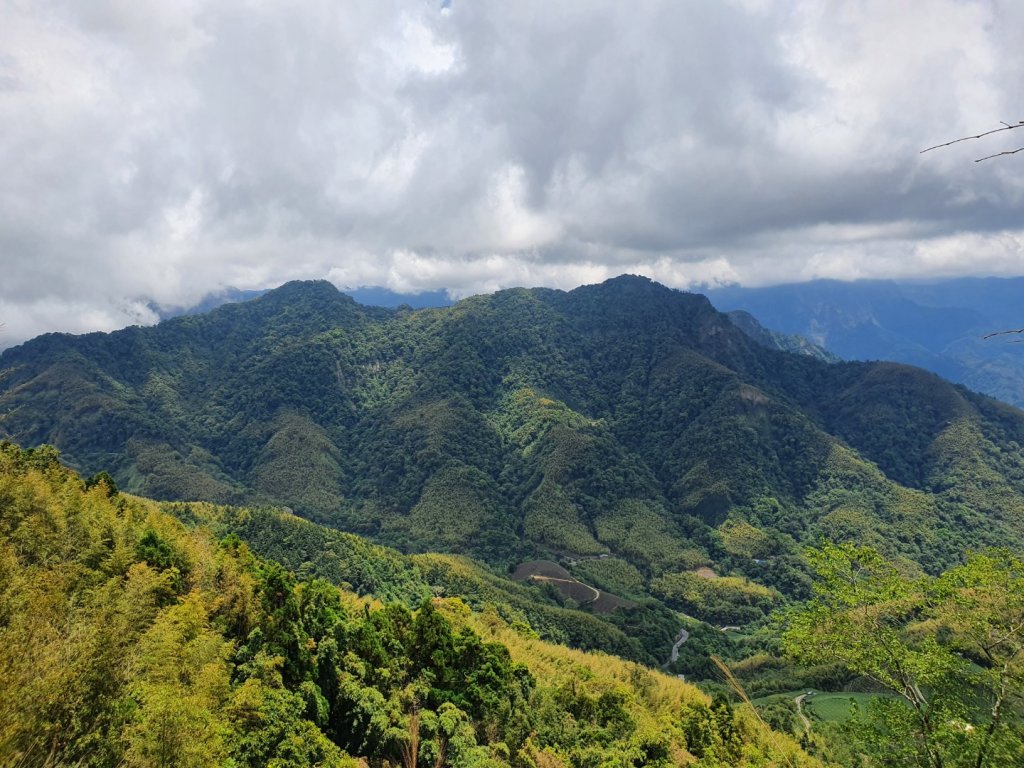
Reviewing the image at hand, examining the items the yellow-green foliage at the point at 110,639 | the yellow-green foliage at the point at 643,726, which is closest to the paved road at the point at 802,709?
the yellow-green foliage at the point at 643,726

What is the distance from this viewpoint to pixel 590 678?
192ft

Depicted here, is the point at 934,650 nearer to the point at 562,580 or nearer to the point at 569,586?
the point at 569,586

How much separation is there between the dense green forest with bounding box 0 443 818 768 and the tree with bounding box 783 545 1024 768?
18.2 ft

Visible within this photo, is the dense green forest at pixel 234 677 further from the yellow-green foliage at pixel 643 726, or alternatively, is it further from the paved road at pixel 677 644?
the paved road at pixel 677 644

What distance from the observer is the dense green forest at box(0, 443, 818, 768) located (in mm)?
18750

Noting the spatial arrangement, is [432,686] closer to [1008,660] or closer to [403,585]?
[1008,660]

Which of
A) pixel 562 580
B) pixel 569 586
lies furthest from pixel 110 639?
pixel 562 580

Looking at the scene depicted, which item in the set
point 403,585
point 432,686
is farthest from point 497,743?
point 403,585

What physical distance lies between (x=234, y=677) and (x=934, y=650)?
117 ft

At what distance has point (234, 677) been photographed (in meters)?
33.8

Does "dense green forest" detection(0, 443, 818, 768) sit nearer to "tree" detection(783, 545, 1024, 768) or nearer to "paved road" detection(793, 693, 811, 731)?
"tree" detection(783, 545, 1024, 768)

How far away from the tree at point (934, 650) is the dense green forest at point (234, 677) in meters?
5.54

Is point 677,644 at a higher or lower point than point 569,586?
lower

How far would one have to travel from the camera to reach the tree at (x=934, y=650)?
55.6ft
